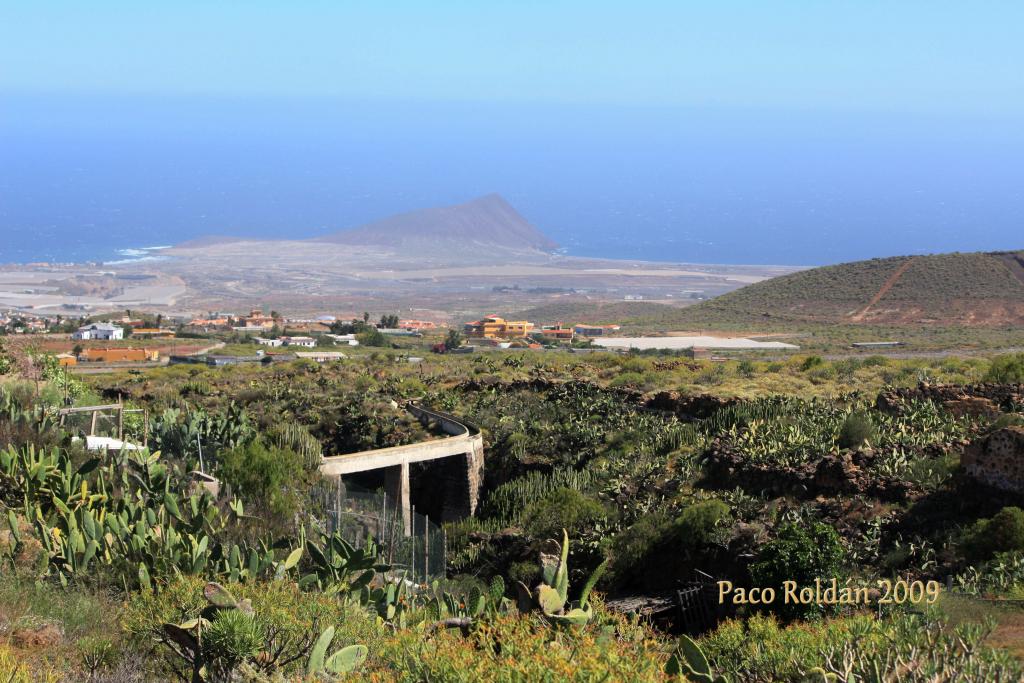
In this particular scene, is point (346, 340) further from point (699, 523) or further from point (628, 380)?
point (699, 523)

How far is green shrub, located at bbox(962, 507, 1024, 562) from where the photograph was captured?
1505cm

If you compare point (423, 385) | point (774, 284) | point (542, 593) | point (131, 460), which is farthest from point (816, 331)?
point (542, 593)

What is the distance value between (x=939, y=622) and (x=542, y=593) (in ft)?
11.4

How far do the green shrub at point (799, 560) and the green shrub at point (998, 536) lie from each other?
1.64m

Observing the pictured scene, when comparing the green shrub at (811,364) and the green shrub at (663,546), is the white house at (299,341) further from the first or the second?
the green shrub at (663,546)

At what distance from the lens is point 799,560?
14.9 metres

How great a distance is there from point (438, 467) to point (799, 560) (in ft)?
36.7

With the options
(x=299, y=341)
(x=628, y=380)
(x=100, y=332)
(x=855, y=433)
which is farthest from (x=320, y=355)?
(x=855, y=433)

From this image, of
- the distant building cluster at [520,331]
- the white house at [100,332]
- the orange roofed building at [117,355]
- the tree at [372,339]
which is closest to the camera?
the orange roofed building at [117,355]

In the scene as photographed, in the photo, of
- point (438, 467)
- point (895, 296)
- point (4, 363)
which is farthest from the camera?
point (895, 296)

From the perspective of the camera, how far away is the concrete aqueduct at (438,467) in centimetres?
2314

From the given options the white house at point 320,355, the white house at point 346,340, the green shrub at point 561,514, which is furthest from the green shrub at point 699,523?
the white house at point 346,340

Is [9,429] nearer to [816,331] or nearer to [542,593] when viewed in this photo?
[542,593]

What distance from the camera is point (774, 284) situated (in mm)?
86688
